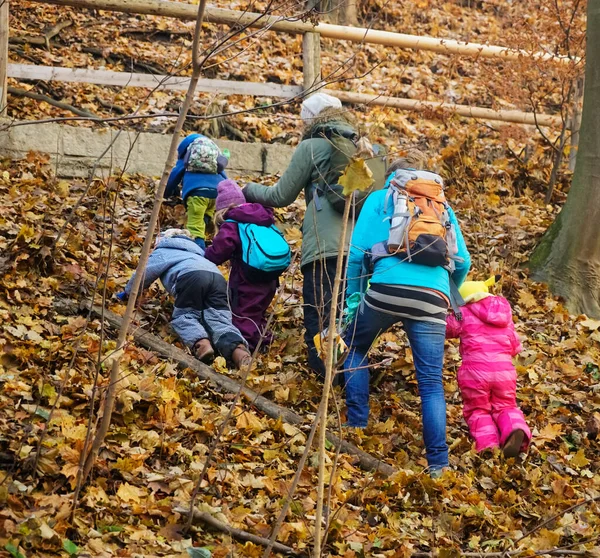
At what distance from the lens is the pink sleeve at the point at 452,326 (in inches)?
207

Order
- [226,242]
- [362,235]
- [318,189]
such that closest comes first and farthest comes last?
[362,235] → [318,189] → [226,242]

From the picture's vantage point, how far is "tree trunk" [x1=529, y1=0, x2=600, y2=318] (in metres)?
7.30

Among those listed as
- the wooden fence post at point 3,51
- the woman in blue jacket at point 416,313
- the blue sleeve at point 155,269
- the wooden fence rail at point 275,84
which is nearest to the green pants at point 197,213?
the wooden fence rail at point 275,84

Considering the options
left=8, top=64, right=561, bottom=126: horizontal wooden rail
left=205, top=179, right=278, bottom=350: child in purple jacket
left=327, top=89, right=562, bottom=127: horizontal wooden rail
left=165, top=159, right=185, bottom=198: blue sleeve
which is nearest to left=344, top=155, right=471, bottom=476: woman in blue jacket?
left=205, top=179, right=278, bottom=350: child in purple jacket

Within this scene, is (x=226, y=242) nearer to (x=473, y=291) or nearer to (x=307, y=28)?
(x=473, y=291)

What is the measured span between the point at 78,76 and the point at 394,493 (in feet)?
19.0

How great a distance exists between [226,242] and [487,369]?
2.07m

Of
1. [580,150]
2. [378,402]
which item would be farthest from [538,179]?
[378,402]

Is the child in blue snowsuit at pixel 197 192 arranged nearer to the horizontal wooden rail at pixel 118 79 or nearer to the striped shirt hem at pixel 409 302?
the horizontal wooden rail at pixel 118 79

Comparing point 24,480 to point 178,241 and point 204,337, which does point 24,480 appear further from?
point 178,241

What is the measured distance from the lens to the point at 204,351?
209 inches

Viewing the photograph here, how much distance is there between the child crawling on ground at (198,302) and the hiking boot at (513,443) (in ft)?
5.68

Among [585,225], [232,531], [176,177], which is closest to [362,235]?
[232,531]

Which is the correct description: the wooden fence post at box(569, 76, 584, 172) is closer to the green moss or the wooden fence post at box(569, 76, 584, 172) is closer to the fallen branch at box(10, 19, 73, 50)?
the green moss
